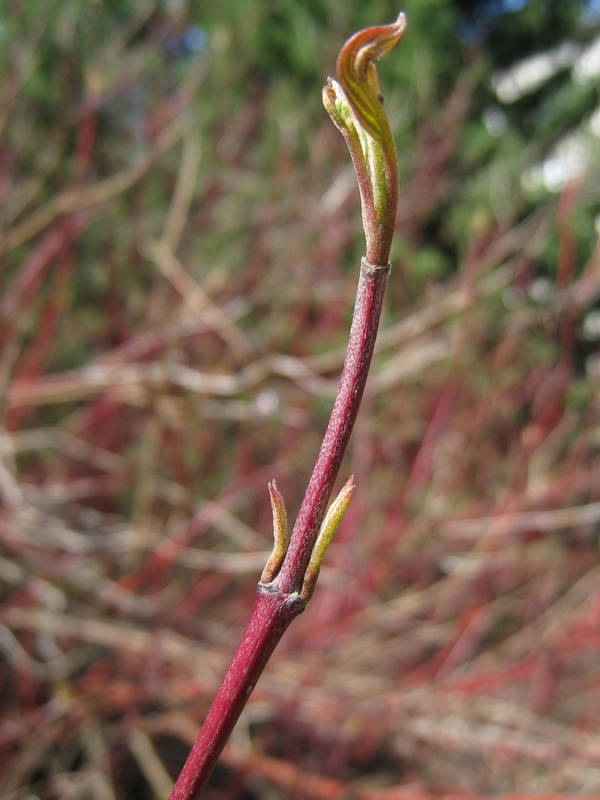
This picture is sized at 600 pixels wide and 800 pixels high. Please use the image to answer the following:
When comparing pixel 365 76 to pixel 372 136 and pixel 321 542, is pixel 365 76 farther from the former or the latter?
pixel 321 542

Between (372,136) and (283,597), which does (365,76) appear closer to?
(372,136)

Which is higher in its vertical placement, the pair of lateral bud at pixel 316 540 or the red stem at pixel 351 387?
the red stem at pixel 351 387

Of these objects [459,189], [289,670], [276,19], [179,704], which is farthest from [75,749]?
[276,19]

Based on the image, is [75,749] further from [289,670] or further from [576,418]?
[576,418]

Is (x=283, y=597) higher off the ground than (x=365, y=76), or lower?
lower

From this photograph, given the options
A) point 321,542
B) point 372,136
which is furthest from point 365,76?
point 321,542

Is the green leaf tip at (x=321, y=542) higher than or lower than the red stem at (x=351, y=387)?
lower

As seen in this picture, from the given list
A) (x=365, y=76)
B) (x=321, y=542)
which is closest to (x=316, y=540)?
(x=321, y=542)

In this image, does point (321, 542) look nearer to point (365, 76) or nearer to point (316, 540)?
point (316, 540)
